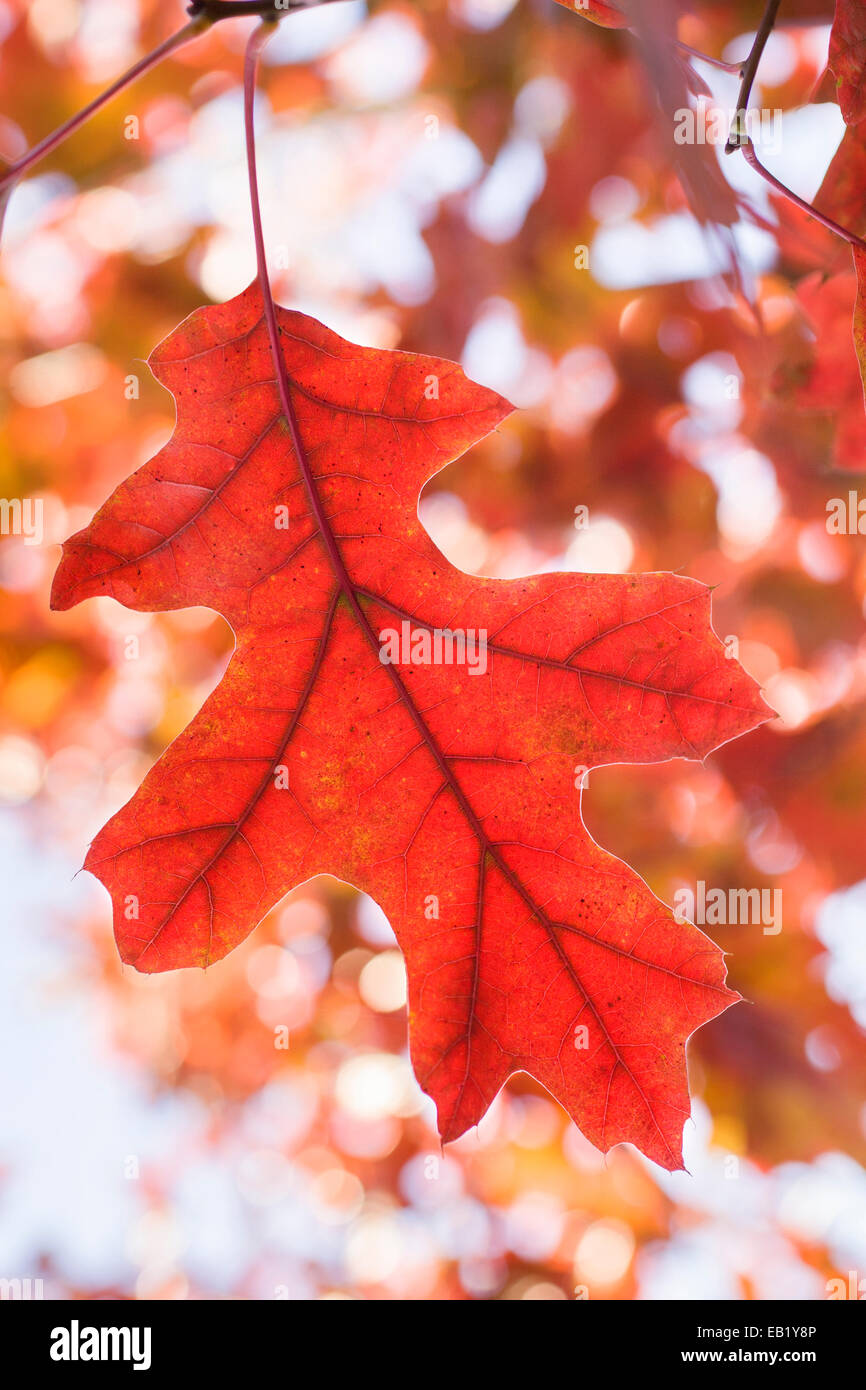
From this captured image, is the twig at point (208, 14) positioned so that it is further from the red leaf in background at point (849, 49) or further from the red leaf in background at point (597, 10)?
the red leaf in background at point (849, 49)

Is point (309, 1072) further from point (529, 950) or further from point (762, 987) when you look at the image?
point (529, 950)

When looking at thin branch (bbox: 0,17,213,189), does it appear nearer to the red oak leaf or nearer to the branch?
the branch

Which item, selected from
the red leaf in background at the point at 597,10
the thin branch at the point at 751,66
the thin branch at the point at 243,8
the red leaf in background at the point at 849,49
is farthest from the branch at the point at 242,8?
the red leaf in background at the point at 849,49

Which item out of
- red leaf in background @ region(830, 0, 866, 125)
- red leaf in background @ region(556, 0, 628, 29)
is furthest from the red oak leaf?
red leaf in background @ region(830, 0, 866, 125)

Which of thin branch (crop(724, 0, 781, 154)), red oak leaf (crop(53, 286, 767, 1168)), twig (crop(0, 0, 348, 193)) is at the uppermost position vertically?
twig (crop(0, 0, 348, 193))

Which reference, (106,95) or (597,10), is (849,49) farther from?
(106,95)

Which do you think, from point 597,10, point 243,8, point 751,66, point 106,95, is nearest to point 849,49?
point 751,66
